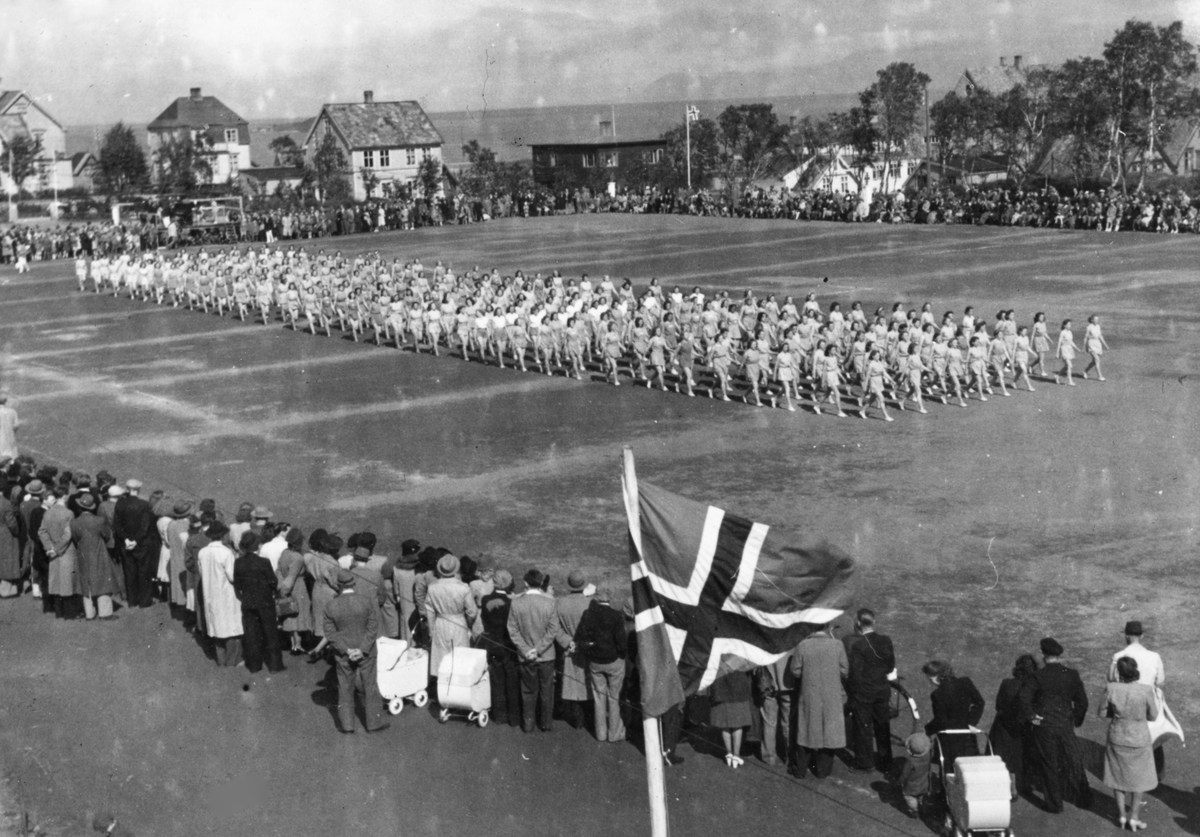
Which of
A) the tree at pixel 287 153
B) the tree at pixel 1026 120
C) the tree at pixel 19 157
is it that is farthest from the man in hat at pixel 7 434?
the tree at pixel 287 153

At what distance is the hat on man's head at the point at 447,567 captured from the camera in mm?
11117

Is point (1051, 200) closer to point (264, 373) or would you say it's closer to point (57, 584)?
point (264, 373)

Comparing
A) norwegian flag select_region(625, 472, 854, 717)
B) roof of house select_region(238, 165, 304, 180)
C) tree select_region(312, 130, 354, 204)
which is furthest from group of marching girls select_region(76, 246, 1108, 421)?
roof of house select_region(238, 165, 304, 180)

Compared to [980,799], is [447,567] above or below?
above

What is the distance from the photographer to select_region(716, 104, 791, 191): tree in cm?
7438

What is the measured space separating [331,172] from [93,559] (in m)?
70.3

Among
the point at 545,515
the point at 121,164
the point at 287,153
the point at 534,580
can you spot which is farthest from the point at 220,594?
the point at 287,153

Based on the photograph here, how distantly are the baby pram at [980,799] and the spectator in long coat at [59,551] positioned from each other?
30.0ft

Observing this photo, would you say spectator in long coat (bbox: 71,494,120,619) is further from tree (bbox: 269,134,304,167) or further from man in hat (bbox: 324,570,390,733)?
tree (bbox: 269,134,304,167)

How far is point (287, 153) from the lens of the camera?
103 metres

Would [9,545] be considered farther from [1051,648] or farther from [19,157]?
[19,157]

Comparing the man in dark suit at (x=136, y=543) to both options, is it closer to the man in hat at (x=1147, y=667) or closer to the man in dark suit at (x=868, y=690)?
the man in dark suit at (x=868, y=690)

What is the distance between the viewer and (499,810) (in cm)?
945

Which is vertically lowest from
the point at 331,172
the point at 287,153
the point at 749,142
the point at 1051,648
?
the point at 1051,648
